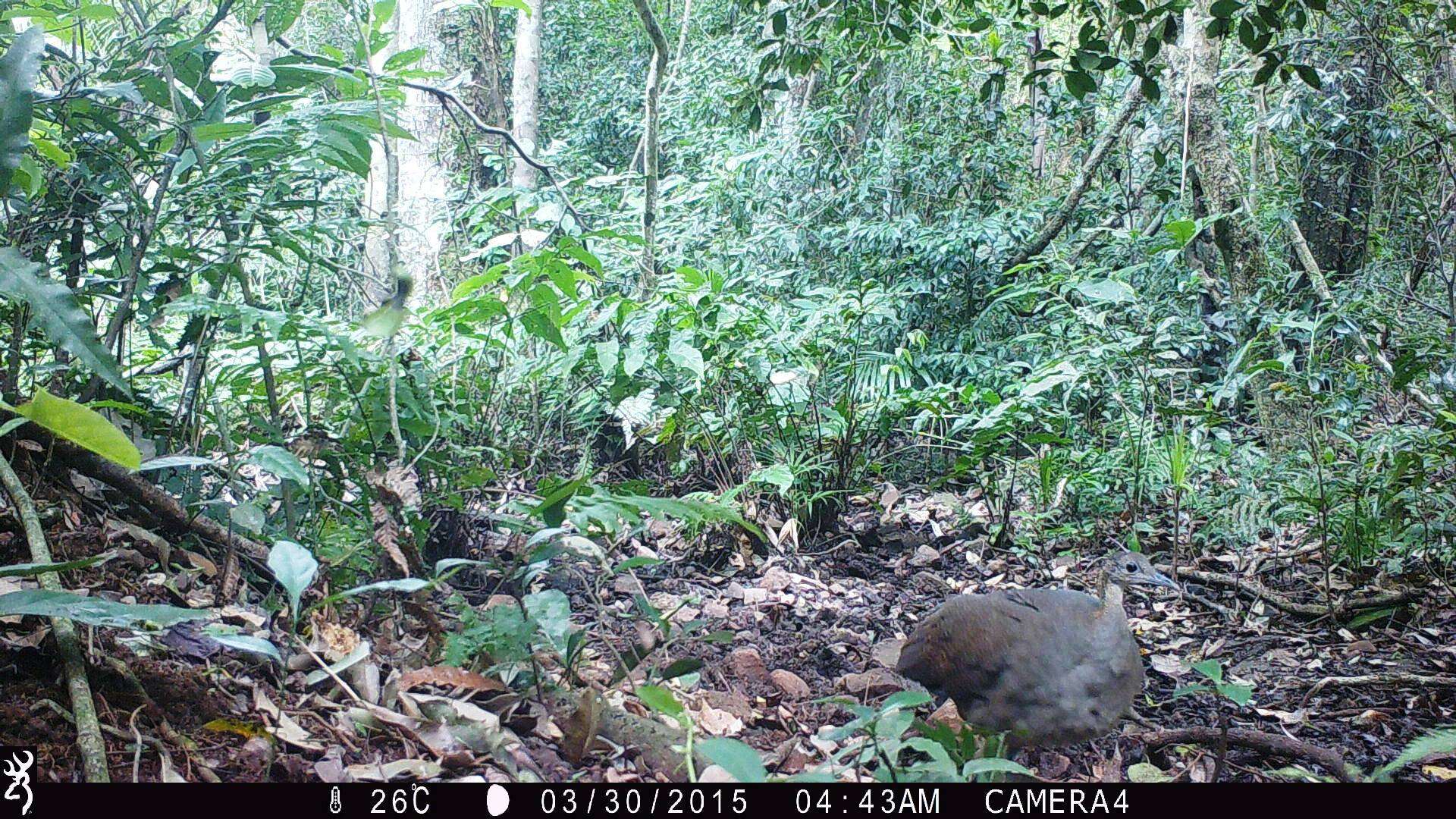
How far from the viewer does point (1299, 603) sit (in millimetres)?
2543

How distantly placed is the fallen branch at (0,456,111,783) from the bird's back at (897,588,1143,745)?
1.27 metres

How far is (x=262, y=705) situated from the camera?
134 centimetres

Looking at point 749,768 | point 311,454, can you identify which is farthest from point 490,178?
point 749,768

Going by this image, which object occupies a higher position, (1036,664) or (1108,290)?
(1108,290)

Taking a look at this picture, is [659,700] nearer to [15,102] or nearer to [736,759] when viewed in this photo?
[736,759]

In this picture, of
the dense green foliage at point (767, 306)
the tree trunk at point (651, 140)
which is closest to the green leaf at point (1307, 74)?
the dense green foliage at point (767, 306)

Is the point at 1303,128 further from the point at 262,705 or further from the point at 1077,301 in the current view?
the point at 262,705

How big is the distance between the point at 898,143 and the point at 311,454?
14.5 feet

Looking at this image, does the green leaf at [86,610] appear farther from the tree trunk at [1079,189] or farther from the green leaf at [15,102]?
the tree trunk at [1079,189]

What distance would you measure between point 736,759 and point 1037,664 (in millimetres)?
776

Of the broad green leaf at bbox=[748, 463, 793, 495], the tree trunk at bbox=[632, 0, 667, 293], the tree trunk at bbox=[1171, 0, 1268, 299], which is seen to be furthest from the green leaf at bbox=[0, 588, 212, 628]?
the tree trunk at bbox=[1171, 0, 1268, 299]

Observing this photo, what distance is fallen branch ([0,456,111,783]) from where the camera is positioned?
1.07 meters

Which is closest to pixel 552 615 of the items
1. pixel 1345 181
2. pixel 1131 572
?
pixel 1131 572

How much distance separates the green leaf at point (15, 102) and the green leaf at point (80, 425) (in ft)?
0.84
